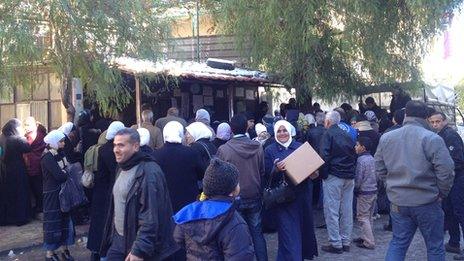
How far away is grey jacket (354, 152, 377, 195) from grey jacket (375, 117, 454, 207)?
242 cm

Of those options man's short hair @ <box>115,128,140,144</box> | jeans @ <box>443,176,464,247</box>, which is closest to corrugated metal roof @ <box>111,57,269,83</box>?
man's short hair @ <box>115,128,140,144</box>

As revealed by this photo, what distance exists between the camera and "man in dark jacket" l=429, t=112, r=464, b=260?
726cm

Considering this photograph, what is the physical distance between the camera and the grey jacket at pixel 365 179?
8250mm

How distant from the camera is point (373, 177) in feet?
27.0

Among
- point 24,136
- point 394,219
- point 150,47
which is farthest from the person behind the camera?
point 24,136

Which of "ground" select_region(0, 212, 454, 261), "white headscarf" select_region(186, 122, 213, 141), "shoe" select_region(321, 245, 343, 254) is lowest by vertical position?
"ground" select_region(0, 212, 454, 261)

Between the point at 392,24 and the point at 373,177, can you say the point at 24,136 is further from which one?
the point at 392,24

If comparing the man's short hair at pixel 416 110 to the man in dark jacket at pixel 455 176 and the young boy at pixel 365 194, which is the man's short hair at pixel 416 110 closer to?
the man in dark jacket at pixel 455 176

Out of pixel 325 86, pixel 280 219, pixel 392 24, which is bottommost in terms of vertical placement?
pixel 280 219

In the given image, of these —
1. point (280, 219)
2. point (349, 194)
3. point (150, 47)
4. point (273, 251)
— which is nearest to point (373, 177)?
point (349, 194)

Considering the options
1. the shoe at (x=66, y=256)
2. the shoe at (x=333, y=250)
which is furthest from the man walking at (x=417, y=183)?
the shoe at (x=66, y=256)

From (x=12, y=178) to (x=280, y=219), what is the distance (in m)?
5.44

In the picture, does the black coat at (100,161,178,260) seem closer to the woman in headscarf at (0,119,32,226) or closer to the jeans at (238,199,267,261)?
the jeans at (238,199,267,261)

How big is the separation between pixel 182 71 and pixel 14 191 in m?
3.80
